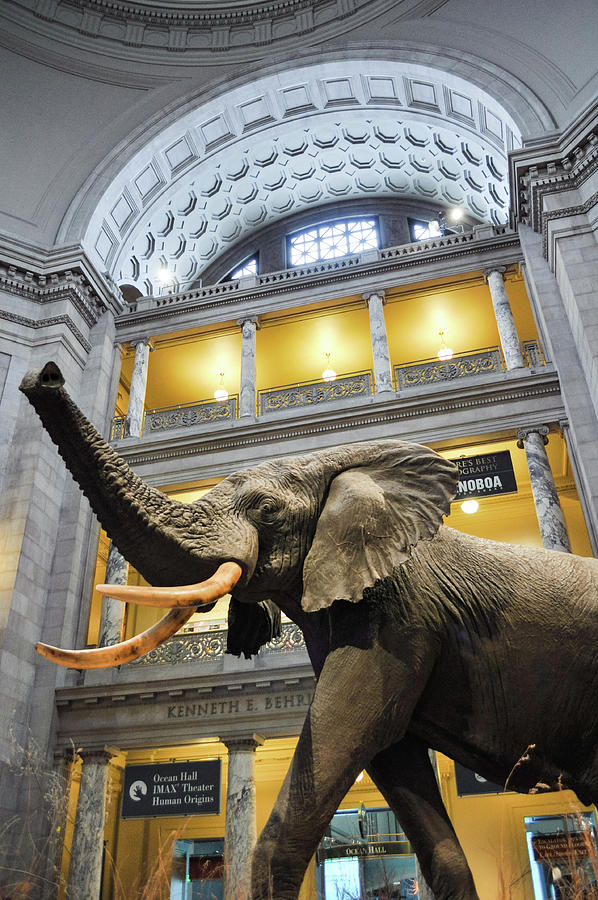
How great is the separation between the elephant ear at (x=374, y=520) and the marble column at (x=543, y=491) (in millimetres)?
8579

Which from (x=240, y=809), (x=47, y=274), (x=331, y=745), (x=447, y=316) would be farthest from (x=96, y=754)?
(x=447, y=316)

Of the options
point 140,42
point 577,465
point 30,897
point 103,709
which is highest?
point 140,42

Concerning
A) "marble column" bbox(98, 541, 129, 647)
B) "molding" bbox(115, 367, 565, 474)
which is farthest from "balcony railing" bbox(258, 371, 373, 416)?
"marble column" bbox(98, 541, 129, 647)

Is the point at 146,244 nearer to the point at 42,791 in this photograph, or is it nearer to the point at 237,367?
the point at 237,367

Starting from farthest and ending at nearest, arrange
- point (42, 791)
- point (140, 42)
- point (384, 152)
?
1. point (384, 152)
2. point (140, 42)
3. point (42, 791)

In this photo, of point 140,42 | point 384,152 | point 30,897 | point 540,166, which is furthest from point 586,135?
point 30,897

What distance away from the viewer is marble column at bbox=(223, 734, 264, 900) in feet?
33.1

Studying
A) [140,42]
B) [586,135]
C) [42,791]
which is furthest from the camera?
[140,42]

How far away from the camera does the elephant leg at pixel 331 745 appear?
208 cm

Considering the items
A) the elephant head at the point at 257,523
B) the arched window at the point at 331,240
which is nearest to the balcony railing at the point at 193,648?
the elephant head at the point at 257,523

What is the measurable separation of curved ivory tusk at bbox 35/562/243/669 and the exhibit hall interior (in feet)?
17.3

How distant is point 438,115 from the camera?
1753cm

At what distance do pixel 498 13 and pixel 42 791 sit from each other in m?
17.3

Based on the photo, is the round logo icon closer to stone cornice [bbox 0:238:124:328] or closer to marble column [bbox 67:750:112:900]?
marble column [bbox 67:750:112:900]
